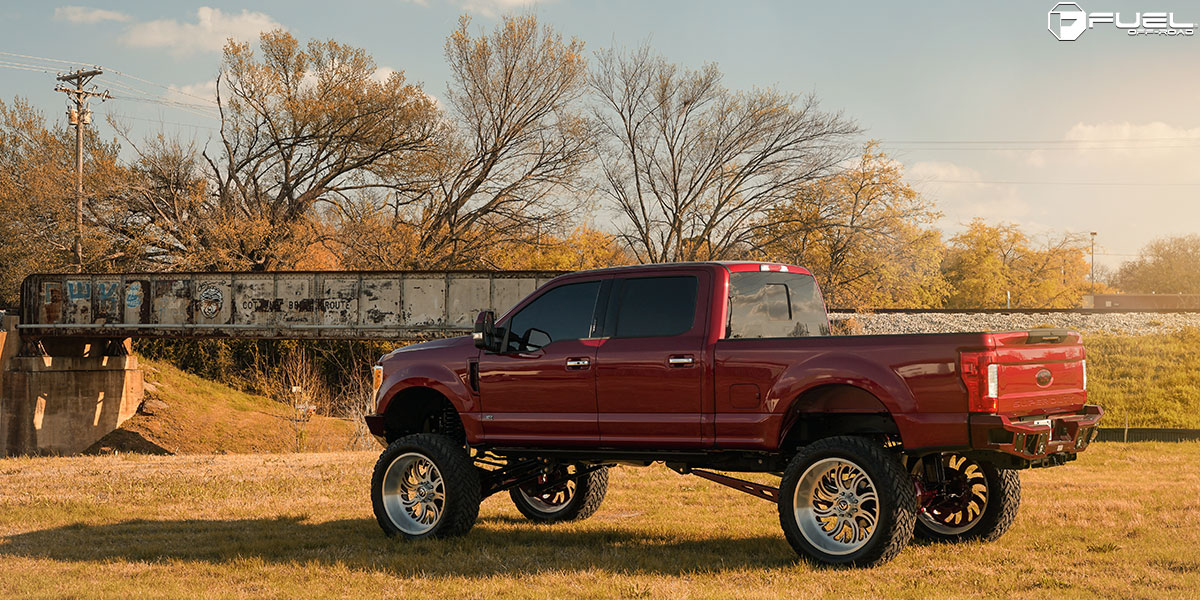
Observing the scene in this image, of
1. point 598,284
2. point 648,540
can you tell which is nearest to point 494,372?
point 598,284

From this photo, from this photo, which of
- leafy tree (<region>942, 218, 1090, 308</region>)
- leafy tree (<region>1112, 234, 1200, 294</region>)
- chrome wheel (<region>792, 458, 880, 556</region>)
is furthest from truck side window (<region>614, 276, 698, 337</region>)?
leafy tree (<region>1112, 234, 1200, 294</region>)

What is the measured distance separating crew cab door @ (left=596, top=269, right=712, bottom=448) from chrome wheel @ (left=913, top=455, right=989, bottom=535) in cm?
217

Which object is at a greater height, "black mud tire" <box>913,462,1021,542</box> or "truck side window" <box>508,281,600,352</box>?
"truck side window" <box>508,281,600,352</box>

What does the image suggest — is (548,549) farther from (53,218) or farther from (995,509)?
(53,218)

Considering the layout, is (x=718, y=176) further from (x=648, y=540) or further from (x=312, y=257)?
(x=648, y=540)

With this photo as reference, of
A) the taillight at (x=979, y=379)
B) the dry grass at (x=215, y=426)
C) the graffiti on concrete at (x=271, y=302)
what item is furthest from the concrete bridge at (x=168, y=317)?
the taillight at (x=979, y=379)

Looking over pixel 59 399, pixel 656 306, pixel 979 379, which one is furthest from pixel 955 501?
pixel 59 399

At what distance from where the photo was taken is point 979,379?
718 centimetres

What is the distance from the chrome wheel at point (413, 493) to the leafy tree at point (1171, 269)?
10541 cm

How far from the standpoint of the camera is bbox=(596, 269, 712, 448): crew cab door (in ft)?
27.1

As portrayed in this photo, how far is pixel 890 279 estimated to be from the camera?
42531mm

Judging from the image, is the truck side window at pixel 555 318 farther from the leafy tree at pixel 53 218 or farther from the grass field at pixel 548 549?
the leafy tree at pixel 53 218

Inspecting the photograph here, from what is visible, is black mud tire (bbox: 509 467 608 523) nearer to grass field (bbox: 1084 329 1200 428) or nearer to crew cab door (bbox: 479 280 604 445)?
crew cab door (bbox: 479 280 604 445)

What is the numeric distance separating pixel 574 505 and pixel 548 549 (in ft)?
6.25
